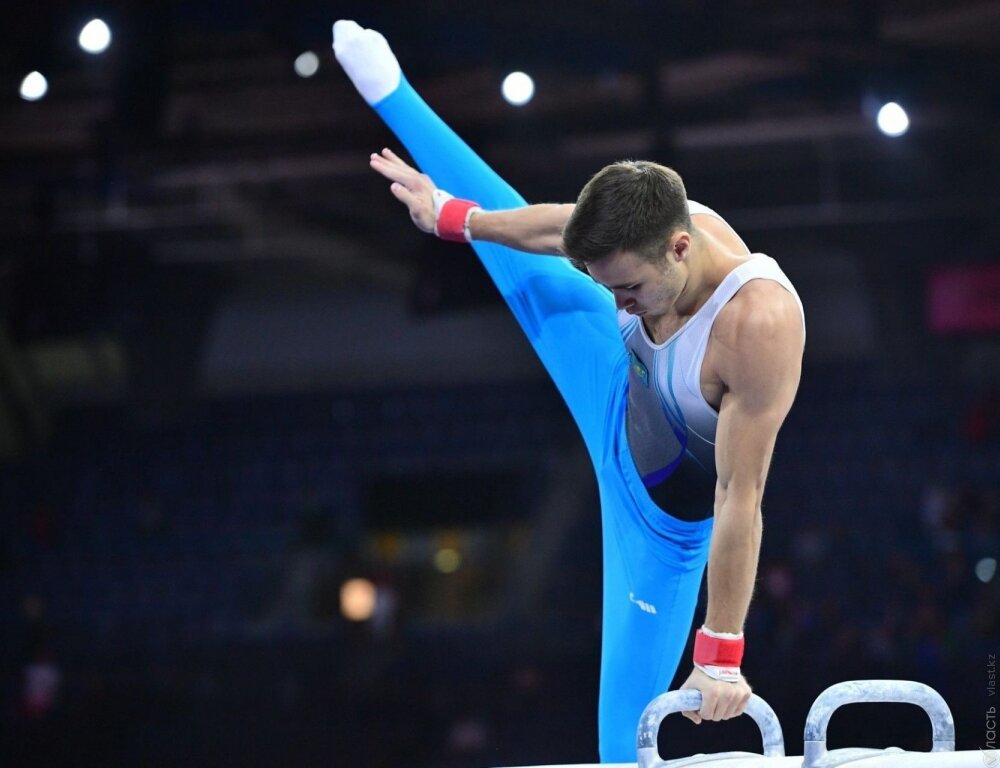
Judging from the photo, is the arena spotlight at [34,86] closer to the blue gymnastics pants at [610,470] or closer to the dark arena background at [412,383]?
the dark arena background at [412,383]

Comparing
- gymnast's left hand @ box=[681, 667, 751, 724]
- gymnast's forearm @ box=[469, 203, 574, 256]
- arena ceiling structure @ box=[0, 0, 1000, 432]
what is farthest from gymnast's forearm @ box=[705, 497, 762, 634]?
arena ceiling structure @ box=[0, 0, 1000, 432]

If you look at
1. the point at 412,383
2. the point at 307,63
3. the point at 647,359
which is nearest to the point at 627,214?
the point at 647,359

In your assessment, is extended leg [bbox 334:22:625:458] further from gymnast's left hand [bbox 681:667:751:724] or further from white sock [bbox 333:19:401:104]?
gymnast's left hand [bbox 681:667:751:724]

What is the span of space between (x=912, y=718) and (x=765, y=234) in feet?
10.3

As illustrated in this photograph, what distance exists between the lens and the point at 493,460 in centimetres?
843

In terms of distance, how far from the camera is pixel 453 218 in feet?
9.21

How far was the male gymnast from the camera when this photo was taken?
83.3 inches

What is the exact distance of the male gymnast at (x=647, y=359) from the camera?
2.12m

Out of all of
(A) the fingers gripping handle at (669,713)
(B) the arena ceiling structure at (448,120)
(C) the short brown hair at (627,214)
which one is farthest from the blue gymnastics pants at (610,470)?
(B) the arena ceiling structure at (448,120)

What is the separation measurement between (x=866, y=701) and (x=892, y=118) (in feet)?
18.5

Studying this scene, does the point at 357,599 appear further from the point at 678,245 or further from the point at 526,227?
the point at 678,245

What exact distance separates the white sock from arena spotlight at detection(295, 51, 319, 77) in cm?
388

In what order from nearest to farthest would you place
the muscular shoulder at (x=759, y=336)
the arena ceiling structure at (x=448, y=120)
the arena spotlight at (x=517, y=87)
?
the muscular shoulder at (x=759, y=336)
the arena ceiling structure at (x=448, y=120)
the arena spotlight at (x=517, y=87)

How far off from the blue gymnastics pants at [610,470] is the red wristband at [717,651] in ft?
1.37
